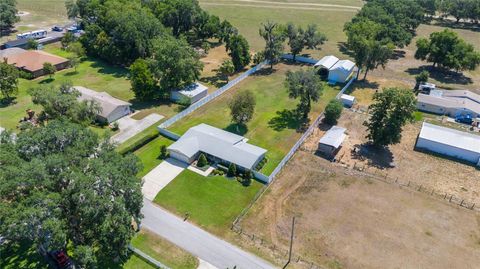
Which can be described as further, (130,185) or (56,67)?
(56,67)

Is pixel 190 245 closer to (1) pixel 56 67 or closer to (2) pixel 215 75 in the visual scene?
(2) pixel 215 75

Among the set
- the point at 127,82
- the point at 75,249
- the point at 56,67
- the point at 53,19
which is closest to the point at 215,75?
the point at 127,82

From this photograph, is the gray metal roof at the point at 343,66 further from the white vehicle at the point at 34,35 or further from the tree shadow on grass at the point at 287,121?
the white vehicle at the point at 34,35

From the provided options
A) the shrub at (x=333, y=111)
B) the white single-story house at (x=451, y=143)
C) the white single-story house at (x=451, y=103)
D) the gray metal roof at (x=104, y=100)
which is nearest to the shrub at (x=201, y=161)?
the gray metal roof at (x=104, y=100)

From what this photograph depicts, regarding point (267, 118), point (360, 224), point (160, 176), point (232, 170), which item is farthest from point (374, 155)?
point (160, 176)

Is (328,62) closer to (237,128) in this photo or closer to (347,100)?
(347,100)

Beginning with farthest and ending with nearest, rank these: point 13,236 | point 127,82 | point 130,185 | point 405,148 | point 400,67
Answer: point 400,67, point 127,82, point 405,148, point 130,185, point 13,236

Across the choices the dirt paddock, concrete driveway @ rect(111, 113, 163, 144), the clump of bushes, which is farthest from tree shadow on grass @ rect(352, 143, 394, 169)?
concrete driveway @ rect(111, 113, 163, 144)

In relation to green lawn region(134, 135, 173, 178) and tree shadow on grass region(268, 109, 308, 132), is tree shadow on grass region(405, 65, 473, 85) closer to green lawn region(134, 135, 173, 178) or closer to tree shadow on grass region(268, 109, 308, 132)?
tree shadow on grass region(268, 109, 308, 132)
